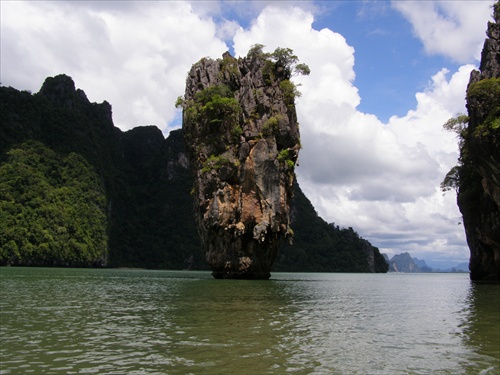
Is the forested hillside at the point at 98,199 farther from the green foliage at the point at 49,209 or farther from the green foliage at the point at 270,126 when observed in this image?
the green foliage at the point at 270,126

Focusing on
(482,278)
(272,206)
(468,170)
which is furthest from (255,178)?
(482,278)

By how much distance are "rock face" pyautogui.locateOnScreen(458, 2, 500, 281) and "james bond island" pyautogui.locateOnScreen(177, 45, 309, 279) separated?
54.4ft

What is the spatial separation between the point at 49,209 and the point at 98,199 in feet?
73.4

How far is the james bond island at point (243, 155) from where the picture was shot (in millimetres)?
41125

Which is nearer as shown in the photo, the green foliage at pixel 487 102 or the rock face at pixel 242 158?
the green foliage at pixel 487 102

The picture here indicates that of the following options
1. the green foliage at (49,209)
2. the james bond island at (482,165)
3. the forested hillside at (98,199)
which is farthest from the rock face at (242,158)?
the forested hillside at (98,199)

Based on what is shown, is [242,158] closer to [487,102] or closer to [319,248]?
[487,102]

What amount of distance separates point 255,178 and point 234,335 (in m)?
30.3

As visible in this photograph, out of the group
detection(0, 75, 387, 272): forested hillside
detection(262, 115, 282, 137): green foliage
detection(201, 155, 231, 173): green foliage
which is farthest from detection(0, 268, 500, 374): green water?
detection(0, 75, 387, 272): forested hillside

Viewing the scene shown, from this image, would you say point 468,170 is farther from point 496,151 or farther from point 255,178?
point 255,178

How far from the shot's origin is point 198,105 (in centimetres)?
4525

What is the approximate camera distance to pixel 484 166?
36.8 metres

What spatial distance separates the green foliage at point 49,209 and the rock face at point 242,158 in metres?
52.0

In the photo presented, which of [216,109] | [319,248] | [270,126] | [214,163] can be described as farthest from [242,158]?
[319,248]
